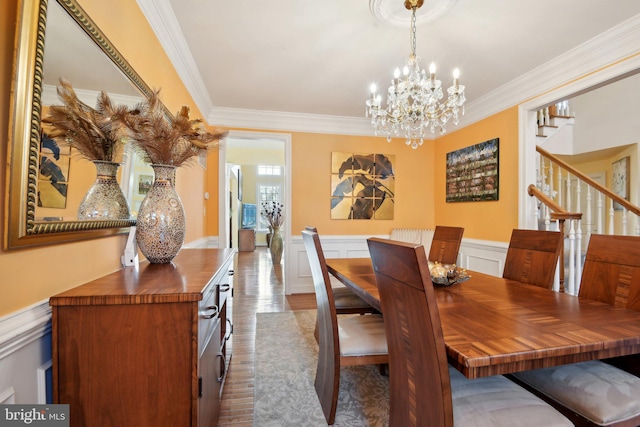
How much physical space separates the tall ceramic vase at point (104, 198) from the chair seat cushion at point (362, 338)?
1279 millimetres

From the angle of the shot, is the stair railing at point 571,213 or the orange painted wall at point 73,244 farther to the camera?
the stair railing at point 571,213

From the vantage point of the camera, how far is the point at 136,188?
1.56m

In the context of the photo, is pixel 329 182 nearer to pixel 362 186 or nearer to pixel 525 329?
pixel 362 186

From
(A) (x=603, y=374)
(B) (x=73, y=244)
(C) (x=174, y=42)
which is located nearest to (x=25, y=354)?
(B) (x=73, y=244)

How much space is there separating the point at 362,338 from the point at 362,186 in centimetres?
304

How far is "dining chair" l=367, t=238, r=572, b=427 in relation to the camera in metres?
0.86

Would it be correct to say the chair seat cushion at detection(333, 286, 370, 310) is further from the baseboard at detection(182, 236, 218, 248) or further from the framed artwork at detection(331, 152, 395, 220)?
the framed artwork at detection(331, 152, 395, 220)

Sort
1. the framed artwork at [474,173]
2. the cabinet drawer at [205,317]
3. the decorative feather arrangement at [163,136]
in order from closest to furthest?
the cabinet drawer at [205,317]
the decorative feather arrangement at [163,136]
the framed artwork at [474,173]

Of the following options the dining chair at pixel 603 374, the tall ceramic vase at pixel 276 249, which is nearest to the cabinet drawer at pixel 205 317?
the dining chair at pixel 603 374

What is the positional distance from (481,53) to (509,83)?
0.84 m

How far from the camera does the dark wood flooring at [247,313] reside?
173cm

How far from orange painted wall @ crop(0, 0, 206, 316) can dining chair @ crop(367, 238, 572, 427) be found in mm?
1079

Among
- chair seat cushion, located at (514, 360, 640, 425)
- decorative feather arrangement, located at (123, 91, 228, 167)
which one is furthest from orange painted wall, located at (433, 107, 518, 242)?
decorative feather arrangement, located at (123, 91, 228, 167)

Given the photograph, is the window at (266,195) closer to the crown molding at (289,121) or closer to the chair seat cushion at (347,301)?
the crown molding at (289,121)
